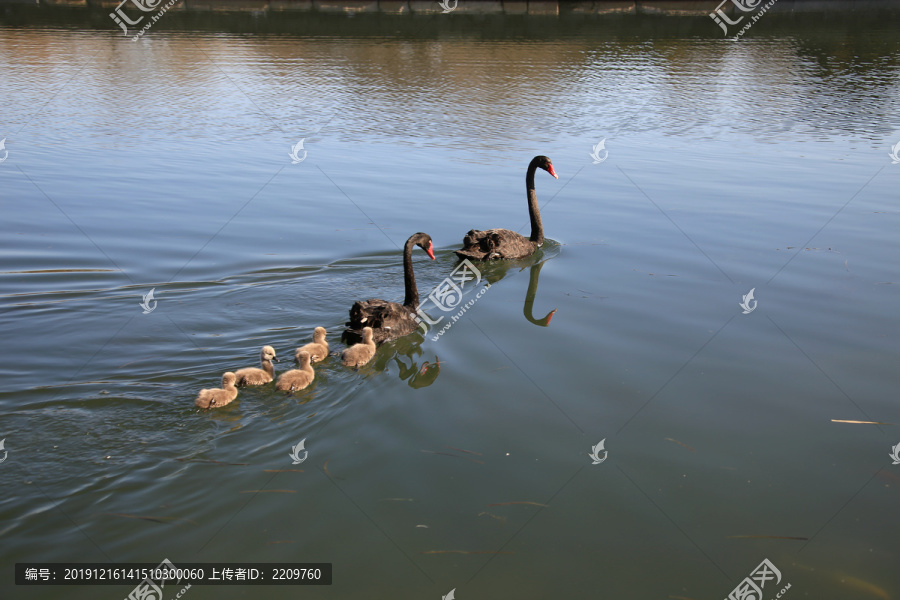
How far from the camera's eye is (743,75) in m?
22.0

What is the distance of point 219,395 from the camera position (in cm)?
579

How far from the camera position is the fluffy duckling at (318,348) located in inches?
258

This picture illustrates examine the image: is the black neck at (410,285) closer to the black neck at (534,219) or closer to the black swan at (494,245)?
the black swan at (494,245)

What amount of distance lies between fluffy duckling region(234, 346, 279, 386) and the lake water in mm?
116

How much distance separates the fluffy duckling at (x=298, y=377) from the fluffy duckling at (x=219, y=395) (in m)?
0.37

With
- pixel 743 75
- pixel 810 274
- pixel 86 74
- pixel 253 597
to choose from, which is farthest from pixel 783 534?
pixel 86 74

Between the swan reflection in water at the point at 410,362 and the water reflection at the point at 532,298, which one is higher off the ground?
the swan reflection in water at the point at 410,362

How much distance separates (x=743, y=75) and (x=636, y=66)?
3115 mm

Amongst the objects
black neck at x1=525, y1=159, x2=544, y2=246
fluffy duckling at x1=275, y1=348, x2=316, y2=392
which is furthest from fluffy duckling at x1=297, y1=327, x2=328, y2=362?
black neck at x1=525, y1=159, x2=544, y2=246

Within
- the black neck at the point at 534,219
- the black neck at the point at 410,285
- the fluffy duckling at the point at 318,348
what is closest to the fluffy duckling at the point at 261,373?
the fluffy duckling at the point at 318,348

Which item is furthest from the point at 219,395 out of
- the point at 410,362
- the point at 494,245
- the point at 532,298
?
the point at 494,245

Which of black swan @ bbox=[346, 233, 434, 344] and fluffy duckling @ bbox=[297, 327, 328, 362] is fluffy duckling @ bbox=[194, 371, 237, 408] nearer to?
fluffy duckling @ bbox=[297, 327, 328, 362]

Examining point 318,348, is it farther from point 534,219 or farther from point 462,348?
point 534,219

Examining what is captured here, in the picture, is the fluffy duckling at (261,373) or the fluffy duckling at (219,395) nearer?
the fluffy duckling at (219,395)
